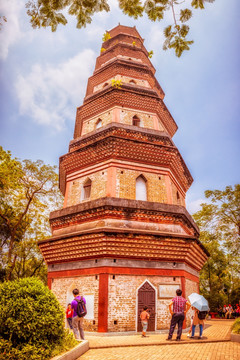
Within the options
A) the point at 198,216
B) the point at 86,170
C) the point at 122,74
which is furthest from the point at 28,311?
the point at 198,216

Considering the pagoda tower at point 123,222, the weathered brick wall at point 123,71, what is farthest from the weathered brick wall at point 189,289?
the weathered brick wall at point 123,71

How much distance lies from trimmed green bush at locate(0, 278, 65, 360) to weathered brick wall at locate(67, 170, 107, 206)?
240 inches

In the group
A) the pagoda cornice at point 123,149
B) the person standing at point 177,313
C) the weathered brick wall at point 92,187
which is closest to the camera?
the person standing at point 177,313

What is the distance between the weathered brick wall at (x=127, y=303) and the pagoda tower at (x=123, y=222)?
0.03 m

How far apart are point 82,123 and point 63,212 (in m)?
5.87

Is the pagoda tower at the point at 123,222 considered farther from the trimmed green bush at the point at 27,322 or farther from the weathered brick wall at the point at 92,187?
the trimmed green bush at the point at 27,322

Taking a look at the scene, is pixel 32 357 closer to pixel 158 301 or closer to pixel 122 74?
pixel 158 301

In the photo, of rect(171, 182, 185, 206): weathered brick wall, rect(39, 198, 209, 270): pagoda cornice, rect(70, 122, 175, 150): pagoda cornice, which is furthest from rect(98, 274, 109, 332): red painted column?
rect(70, 122, 175, 150): pagoda cornice

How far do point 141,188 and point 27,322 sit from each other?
7.58 metres

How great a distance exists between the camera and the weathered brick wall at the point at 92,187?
1127 cm

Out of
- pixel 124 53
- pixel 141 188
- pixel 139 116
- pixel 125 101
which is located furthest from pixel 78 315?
pixel 124 53

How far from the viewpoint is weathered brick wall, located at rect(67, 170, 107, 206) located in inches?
444

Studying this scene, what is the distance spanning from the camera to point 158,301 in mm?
9617

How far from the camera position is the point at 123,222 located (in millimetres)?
10047
